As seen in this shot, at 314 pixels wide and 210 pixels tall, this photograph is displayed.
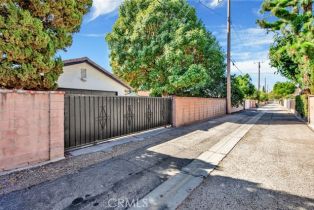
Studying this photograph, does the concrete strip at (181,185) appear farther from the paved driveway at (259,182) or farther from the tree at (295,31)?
the tree at (295,31)

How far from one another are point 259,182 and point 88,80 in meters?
10.8

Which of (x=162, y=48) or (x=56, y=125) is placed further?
(x=162, y=48)

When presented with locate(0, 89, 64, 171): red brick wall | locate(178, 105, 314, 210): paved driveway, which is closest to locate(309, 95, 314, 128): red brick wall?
locate(178, 105, 314, 210): paved driveway

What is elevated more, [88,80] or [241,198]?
[88,80]

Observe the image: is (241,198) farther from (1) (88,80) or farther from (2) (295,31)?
(2) (295,31)

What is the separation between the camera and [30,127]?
4.82 metres

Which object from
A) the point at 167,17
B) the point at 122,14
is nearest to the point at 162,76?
the point at 167,17

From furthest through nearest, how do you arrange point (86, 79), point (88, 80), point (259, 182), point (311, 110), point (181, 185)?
point (311, 110) < point (88, 80) < point (86, 79) < point (259, 182) < point (181, 185)

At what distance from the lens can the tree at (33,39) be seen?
4711 mm

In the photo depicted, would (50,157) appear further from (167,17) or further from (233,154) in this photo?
(167,17)

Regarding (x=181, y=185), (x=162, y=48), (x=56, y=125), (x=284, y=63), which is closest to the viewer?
(x=181, y=185)

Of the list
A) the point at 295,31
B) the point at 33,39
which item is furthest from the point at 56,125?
the point at 295,31

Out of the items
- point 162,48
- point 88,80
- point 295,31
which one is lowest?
point 88,80

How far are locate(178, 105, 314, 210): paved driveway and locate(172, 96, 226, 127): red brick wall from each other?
5574 mm
